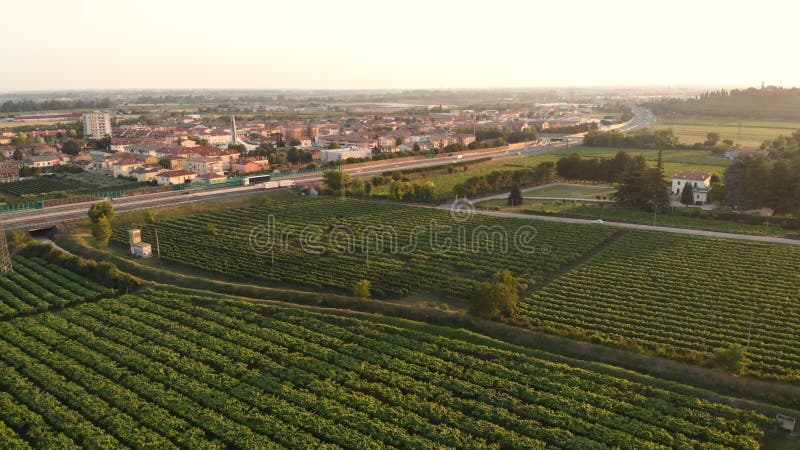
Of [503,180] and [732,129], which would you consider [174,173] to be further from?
[732,129]

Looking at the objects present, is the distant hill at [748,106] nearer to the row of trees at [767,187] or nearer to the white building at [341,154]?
the row of trees at [767,187]

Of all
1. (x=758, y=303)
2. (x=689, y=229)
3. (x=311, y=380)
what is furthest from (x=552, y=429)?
(x=689, y=229)

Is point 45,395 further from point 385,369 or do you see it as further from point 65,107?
point 65,107

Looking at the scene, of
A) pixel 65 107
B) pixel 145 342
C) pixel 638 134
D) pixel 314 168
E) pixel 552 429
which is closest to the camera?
pixel 552 429

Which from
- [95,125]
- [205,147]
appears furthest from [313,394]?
[95,125]

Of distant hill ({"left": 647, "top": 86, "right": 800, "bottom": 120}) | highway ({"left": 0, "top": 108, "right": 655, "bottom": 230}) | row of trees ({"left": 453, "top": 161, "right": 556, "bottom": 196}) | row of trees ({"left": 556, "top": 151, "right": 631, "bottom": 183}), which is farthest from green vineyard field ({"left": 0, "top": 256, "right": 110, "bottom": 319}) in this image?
distant hill ({"left": 647, "top": 86, "right": 800, "bottom": 120})

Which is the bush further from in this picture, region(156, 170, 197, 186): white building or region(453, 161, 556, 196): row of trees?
region(156, 170, 197, 186): white building
